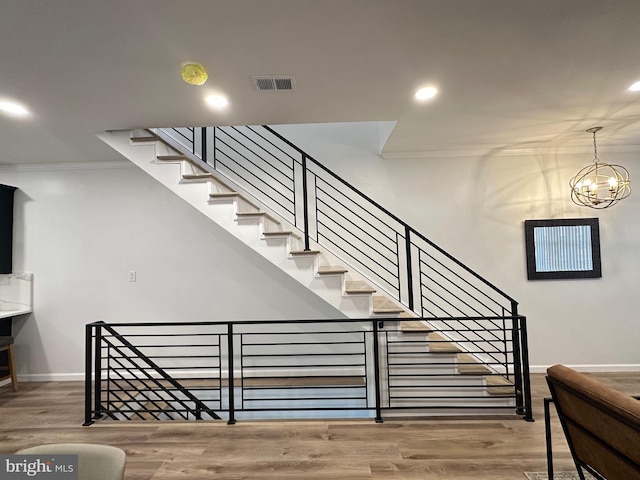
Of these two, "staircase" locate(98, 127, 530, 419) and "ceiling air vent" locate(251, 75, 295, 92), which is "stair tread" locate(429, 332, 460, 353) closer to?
"staircase" locate(98, 127, 530, 419)

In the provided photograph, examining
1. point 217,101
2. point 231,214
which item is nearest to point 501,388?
point 231,214

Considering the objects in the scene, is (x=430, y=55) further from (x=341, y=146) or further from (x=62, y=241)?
(x=62, y=241)

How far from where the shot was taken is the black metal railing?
324 cm

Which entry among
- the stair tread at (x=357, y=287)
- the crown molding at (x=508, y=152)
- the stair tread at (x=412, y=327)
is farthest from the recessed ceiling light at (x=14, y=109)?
the stair tread at (x=412, y=327)

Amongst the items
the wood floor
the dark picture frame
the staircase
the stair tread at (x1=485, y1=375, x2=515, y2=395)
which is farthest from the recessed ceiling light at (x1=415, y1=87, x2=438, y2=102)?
the wood floor

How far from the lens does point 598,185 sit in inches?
172

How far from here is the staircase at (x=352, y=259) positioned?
3475mm

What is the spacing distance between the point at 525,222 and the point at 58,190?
20.1ft

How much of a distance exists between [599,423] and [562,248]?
350 centimetres

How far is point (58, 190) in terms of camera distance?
481 cm

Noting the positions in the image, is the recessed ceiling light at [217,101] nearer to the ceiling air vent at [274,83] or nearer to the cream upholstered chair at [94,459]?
the ceiling air vent at [274,83]

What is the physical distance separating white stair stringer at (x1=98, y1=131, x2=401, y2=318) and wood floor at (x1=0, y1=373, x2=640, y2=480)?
1128mm

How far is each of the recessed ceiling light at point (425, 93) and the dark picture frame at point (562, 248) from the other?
2.54 metres

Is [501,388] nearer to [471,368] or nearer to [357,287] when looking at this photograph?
[471,368]
